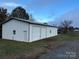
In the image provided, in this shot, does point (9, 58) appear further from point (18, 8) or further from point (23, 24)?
point (18, 8)

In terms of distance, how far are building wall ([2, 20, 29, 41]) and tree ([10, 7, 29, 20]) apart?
3041cm

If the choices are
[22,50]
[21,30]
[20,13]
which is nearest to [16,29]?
[21,30]

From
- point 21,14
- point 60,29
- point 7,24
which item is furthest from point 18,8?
point 7,24

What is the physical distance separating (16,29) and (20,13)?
111 feet

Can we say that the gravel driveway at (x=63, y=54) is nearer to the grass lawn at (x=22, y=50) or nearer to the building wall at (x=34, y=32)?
the grass lawn at (x=22, y=50)

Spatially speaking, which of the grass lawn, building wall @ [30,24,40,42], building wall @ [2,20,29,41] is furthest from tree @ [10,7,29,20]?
the grass lawn

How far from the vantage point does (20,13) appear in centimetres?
6688

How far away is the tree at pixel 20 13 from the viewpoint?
218 feet

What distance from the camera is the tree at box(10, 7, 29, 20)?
66.5m

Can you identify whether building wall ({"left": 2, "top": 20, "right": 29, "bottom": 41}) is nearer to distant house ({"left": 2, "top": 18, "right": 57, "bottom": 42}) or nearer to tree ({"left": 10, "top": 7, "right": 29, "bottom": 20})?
distant house ({"left": 2, "top": 18, "right": 57, "bottom": 42})

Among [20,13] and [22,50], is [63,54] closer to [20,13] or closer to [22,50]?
[22,50]

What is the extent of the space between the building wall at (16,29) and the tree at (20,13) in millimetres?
30408

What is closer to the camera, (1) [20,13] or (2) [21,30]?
(2) [21,30]

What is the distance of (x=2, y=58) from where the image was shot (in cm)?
1274
